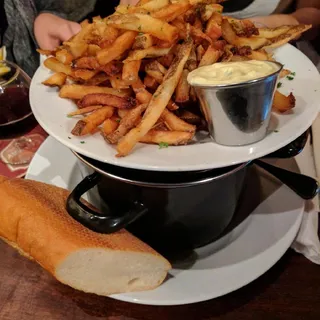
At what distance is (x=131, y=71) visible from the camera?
35.8 inches

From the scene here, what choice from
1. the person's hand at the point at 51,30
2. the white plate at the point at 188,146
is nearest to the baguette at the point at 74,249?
the white plate at the point at 188,146

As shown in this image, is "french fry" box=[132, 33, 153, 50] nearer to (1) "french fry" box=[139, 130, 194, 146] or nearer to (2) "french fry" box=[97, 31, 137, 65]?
(2) "french fry" box=[97, 31, 137, 65]

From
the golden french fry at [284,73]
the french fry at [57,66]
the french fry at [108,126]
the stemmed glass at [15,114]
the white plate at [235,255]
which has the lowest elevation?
the white plate at [235,255]

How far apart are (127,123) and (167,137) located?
89 millimetres

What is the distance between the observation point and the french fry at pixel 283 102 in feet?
3.03

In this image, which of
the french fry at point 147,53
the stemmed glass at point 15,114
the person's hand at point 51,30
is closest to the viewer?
the french fry at point 147,53

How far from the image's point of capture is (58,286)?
1023mm

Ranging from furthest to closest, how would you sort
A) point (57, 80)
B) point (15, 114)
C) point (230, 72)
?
1. point (15, 114)
2. point (57, 80)
3. point (230, 72)

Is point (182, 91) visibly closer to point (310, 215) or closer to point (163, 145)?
point (163, 145)

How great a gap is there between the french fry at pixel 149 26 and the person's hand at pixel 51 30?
2.81 feet

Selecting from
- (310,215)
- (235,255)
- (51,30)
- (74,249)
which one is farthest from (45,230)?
(51,30)

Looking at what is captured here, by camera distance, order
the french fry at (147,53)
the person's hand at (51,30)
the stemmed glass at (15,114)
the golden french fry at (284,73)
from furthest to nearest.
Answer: the person's hand at (51,30)
the stemmed glass at (15,114)
the golden french fry at (284,73)
the french fry at (147,53)

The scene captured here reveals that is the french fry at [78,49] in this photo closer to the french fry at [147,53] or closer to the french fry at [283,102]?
the french fry at [147,53]

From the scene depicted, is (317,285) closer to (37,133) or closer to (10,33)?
(37,133)
